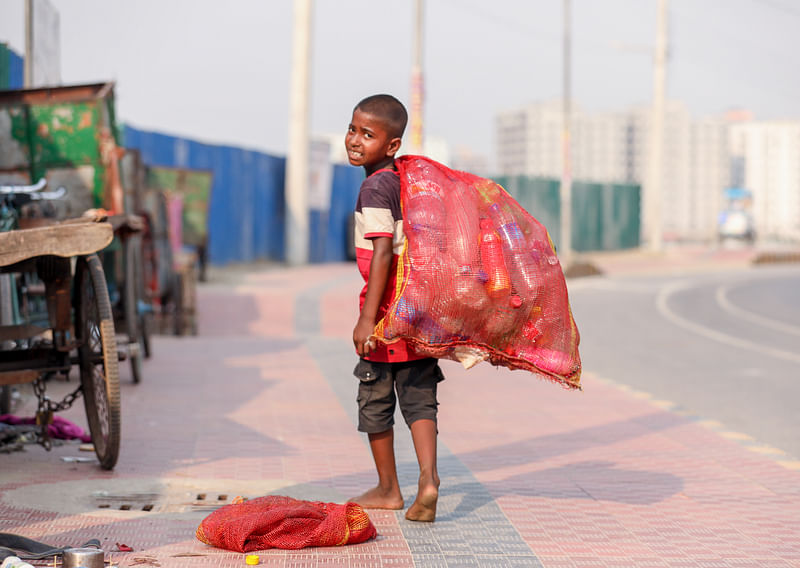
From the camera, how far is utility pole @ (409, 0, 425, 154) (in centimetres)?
2433

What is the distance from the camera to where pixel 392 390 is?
4.77 m

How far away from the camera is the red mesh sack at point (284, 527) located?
4.22m

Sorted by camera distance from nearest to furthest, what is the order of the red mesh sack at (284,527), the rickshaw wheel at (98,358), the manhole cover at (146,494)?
the red mesh sack at (284,527)
the manhole cover at (146,494)
the rickshaw wheel at (98,358)

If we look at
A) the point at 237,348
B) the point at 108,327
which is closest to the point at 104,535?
the point at 108,327

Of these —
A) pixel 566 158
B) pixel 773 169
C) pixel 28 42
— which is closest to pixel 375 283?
pixel 28 42

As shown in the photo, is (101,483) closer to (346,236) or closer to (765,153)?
(346,236)

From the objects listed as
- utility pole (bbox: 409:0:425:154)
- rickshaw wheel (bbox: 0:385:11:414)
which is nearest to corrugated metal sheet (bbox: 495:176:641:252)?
utility pole (bbox: 409:0:425:154)

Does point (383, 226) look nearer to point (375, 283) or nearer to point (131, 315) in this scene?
point (375, 283)

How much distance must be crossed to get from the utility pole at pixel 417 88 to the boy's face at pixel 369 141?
19557 mm

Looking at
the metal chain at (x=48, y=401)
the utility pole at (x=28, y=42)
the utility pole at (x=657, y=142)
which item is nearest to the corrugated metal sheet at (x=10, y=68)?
the utility pole at (x=28, y=42)

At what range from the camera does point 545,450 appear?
6.77 m

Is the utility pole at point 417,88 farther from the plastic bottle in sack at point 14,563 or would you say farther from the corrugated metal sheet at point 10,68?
the plastic bottle in sack at point 14,563

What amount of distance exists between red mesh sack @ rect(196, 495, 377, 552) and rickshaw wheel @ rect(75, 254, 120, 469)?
1.19 meters

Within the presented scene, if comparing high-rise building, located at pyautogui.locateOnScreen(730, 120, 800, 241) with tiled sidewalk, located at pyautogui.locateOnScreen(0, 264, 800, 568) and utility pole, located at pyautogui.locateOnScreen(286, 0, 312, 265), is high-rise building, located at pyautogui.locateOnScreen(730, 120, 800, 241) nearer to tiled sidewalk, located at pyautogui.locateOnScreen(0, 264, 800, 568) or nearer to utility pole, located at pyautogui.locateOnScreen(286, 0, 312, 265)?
utility pole, located at pyautogui.locateOnScreen(286, 0, 312, 265)
